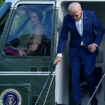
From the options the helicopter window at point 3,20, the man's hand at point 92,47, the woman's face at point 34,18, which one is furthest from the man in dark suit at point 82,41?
the helicopter window at point 3,20

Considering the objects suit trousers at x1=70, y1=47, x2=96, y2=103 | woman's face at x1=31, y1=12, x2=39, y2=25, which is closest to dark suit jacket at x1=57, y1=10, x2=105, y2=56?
suit trousers at x1=70, y1=47, x2=96, y2=103

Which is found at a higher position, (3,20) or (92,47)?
(3,20)

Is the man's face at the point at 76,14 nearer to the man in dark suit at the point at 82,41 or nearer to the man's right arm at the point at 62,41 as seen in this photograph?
the man in dark suit at the point at 82,41

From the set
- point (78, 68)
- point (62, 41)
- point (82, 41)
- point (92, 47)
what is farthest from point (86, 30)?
point (78, 68)

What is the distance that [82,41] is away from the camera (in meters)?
8.59

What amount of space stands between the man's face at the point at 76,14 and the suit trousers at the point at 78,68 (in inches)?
19.2

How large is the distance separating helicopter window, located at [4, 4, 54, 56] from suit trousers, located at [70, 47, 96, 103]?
1.73 feet

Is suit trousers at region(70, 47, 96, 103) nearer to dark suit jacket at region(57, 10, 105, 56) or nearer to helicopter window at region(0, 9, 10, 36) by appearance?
dark suit jacket at region(57, 10, 105, 56)

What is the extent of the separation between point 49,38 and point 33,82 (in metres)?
0.70

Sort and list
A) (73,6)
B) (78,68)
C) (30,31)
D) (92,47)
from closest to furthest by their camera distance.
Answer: (73,6)
(92,47)
(30,31)
(78,68)

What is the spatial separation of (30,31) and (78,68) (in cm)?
92

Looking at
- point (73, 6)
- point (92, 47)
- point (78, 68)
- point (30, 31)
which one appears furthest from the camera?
point (78, 68)

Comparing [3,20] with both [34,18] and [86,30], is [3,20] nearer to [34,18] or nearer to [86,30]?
[34,18]

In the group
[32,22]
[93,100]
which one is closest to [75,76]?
[93,100]
